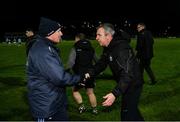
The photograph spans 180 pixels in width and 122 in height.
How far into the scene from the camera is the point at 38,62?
20.8 feet

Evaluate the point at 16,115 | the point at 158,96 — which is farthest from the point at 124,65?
the point at 158,96

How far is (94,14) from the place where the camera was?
279 feet

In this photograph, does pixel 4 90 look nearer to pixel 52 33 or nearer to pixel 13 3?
pixel 52 33

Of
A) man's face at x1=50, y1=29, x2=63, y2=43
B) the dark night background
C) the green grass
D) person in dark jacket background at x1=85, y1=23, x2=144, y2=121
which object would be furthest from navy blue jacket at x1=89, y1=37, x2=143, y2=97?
the dark night background

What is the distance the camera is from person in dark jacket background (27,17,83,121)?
20.6 ft

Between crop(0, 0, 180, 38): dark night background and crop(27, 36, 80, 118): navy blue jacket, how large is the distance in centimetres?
6730

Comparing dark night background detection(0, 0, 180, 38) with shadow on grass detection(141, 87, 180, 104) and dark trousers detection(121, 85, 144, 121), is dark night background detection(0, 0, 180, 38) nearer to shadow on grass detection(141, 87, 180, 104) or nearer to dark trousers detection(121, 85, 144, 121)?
shadow on grass detection(141, 87, 180, 104)

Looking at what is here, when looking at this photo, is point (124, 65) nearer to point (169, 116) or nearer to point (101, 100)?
point (169, 116)

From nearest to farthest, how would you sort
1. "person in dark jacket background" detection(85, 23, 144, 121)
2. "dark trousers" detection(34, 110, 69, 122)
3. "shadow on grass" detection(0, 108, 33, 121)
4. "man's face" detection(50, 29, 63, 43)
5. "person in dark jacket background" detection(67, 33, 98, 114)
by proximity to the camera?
"dark trousers" detection(34, 110, 69, 122) < "man's face" detection(50, 29, 63, 43) < "person in dark jacket background" detection(85, 23, 144, 121) < "shadow on grass" detection(0, 108, 33, 121) < "person in dark jacket background" detection(67, 33, 98, 114)

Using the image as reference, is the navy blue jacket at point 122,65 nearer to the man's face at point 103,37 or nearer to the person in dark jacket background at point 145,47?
the man's face at point 103,37

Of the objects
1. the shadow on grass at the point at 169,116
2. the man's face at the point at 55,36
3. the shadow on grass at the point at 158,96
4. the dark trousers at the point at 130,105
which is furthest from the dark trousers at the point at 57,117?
the shadow on grass at the point at 158,96

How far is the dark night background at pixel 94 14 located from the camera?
7612 centimetres

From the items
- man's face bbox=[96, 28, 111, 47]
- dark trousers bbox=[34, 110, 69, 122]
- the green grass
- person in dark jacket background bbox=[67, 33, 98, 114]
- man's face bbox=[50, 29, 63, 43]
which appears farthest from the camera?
person in dark jacket background bbox=[67, 33, 98, 114]

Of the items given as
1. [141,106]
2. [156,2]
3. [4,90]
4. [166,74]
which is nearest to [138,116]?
[141,106]
